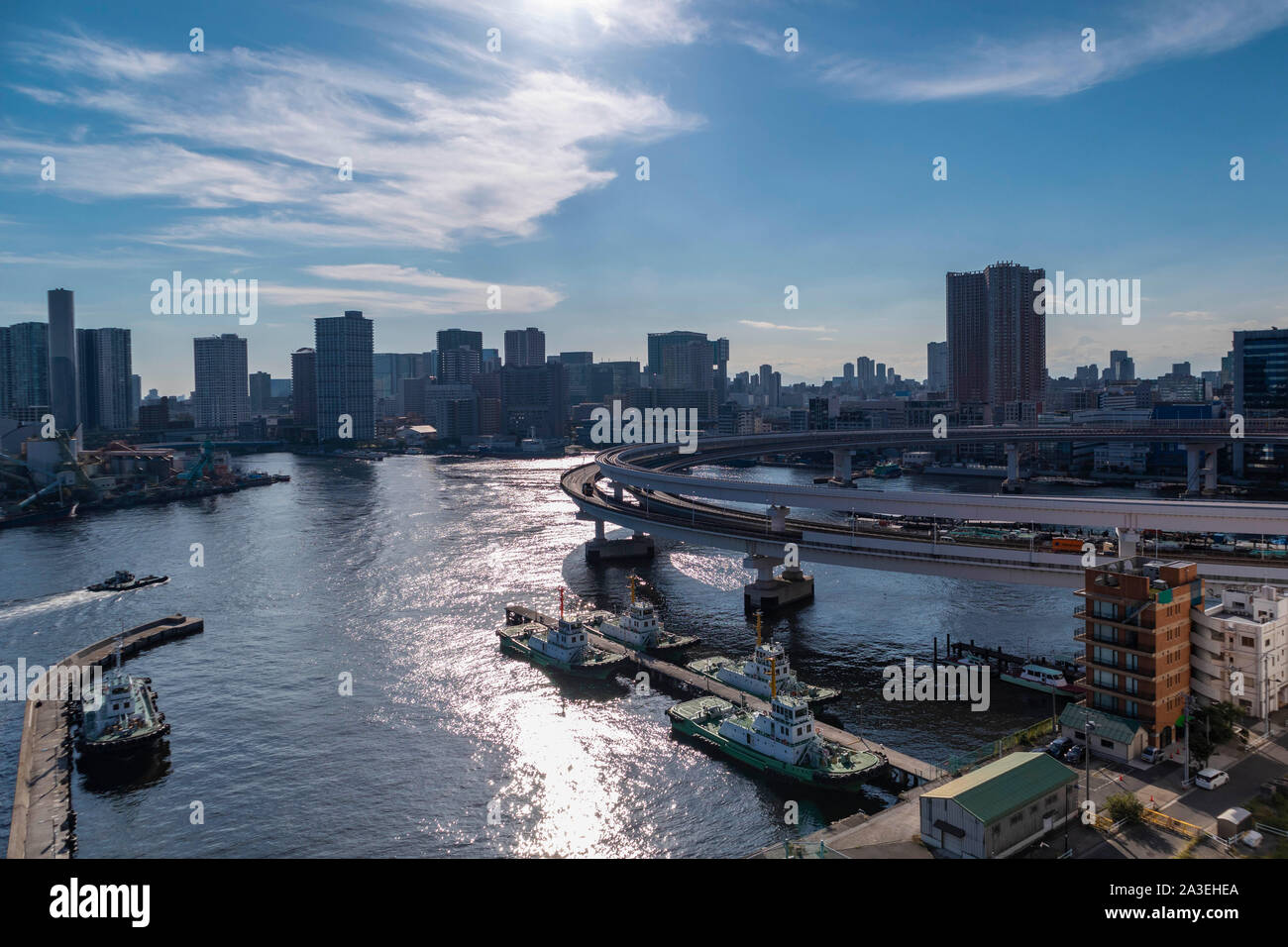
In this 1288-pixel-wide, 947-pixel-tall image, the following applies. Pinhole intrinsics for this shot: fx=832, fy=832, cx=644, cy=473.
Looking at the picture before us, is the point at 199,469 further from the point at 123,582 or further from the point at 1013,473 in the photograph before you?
the point at 1013,473

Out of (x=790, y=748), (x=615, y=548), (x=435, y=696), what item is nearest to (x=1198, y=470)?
(x=615, y=548)

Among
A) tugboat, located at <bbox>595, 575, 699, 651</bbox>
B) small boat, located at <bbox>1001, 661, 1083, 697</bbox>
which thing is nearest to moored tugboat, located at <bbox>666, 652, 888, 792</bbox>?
tugboat, located at <bbox>595, 575, 699, 651</bbox>

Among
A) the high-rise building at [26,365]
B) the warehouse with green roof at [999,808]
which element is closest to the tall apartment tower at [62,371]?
the high-rise building at [26,365]

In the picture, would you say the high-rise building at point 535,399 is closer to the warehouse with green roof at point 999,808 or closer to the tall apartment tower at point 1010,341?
the tall apartment tower at point 1010,341
